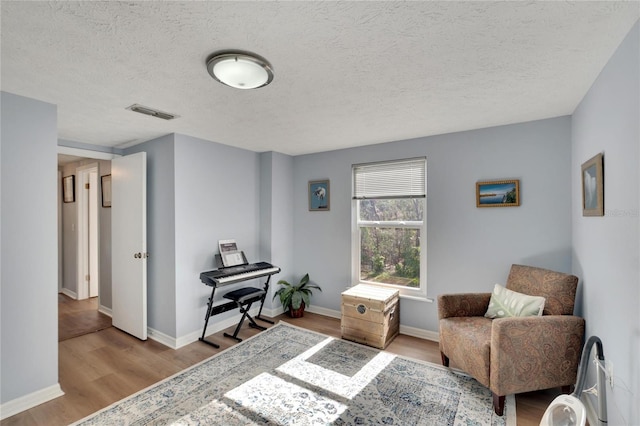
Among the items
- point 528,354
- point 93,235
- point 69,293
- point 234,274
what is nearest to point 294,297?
point 234,274

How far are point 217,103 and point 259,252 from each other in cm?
237

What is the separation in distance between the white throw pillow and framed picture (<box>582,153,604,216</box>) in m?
0.78

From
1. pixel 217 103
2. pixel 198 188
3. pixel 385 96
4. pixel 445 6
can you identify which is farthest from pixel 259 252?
pixel 445 6

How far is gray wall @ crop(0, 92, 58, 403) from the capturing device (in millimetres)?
2127

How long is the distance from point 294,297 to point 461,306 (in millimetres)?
2126

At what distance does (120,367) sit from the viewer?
2773 millimetres

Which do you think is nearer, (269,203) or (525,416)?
(525,416)

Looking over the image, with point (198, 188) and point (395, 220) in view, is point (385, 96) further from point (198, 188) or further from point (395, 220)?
point (198, 188)

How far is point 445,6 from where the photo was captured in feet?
4.14

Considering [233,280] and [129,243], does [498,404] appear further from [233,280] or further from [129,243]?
[129,243]

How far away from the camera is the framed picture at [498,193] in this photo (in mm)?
2887

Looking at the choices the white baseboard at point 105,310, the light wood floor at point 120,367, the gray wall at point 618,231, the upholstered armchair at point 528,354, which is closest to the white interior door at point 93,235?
the white baseboard at point 105,310

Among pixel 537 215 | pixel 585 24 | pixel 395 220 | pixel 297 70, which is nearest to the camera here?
pixel 585 24

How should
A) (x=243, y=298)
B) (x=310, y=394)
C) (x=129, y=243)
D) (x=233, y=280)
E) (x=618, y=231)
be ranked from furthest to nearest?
(x=129, y=243) → (x=243, y=298) → (x=233, y=280) → (x=310, y=394) → (x=618, y=231)
